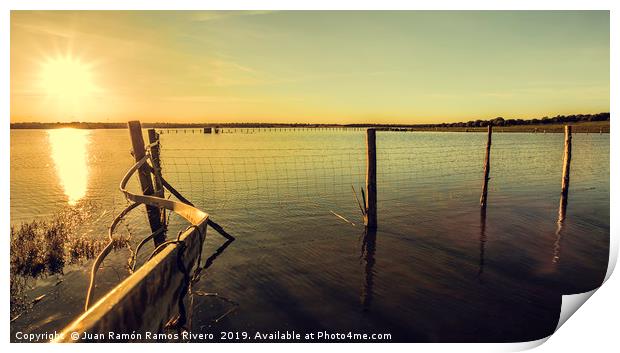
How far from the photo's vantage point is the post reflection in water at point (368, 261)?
258 inches

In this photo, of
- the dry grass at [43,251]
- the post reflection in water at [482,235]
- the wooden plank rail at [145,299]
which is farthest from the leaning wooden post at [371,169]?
the dry grass at [43,251]

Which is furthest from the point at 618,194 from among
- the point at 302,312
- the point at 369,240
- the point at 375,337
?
the point at 302,312

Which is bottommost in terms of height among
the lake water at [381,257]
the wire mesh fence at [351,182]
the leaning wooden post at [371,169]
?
the lake water at [381,257]

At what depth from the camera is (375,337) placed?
574 cm

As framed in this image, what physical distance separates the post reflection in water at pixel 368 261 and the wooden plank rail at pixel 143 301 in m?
3.01

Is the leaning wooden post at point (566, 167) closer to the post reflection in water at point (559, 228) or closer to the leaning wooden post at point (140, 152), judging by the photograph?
the post reflection in water at point (559, 228)

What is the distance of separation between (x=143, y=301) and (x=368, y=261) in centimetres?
510

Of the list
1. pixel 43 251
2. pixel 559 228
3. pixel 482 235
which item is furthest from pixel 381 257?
pixel 43 251

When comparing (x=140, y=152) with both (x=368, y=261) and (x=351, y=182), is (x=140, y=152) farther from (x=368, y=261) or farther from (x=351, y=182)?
(x=351, y=182)

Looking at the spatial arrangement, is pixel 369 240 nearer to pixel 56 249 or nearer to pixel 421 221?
pixel 421 221

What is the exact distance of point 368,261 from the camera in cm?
818

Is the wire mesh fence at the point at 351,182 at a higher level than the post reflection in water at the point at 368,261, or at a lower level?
higher

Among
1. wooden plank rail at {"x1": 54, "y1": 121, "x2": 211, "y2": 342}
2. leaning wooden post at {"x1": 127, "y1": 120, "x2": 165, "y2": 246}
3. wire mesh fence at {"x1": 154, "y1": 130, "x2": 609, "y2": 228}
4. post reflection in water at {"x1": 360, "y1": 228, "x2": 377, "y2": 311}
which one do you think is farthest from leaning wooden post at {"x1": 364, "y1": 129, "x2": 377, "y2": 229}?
leaning wooden post at {"x1": 127, "y1": 120, "x2": 165, "y2": 246}
